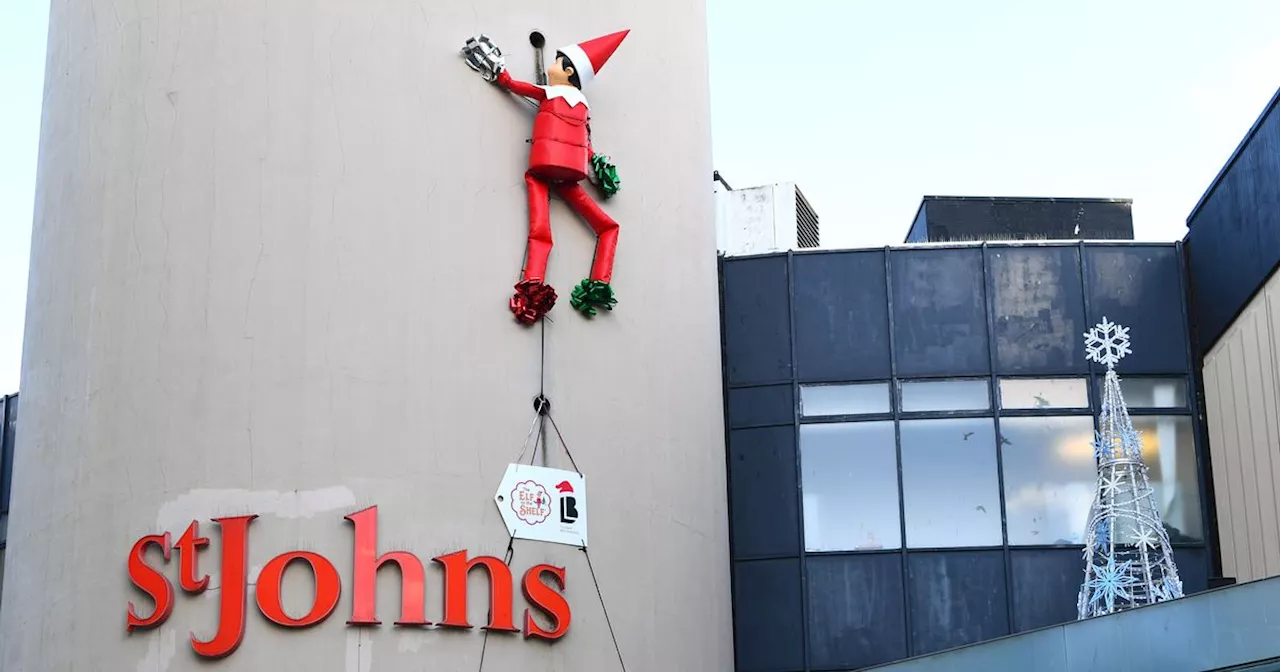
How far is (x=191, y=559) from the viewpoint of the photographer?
54.9 ft

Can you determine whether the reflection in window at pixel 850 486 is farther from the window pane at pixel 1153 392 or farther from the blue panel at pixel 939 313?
the window pane at pixel 1153 392

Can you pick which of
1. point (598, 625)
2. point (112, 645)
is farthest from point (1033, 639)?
point (112, 645)

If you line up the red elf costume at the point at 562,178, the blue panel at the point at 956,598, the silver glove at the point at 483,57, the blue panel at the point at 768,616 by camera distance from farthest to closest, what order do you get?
the blue panel at the point at 768,616, the blue panel at the point at 956,598, the silver glove at the point at 483,57, the red elf costume at the point at 562,178

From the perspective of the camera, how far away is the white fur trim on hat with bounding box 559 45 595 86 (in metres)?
19.5

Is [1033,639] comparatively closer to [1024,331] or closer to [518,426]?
[518,426]

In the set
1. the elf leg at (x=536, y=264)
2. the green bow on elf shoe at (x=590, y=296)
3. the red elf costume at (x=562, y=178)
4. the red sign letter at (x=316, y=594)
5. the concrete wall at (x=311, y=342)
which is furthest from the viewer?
the green bow on elf shoe at (x=590, y=296)

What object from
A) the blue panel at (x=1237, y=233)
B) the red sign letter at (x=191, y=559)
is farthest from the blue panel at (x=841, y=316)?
the red sign letter at (x=191, y=559)

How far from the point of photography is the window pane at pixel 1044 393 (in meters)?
24.2

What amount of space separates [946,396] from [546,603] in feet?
27.6

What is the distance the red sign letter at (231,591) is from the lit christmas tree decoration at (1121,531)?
426 inches

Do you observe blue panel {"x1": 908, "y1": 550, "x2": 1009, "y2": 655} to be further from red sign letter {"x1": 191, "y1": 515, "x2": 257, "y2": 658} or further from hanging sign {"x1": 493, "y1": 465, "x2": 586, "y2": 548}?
red sign letter {"x1": 191, "y1": 515, "x2": 257, "y2": 658}

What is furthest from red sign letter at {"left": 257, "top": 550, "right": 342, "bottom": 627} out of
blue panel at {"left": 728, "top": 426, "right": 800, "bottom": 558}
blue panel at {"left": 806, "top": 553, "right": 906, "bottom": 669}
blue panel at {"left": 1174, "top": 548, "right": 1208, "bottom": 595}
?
blue panel at {"left": 1174, "top": 548, "right": 1208, "bottom": 595}

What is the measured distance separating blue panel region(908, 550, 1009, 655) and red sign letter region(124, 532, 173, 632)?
10650 millimetres

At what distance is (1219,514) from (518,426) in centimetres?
1051
